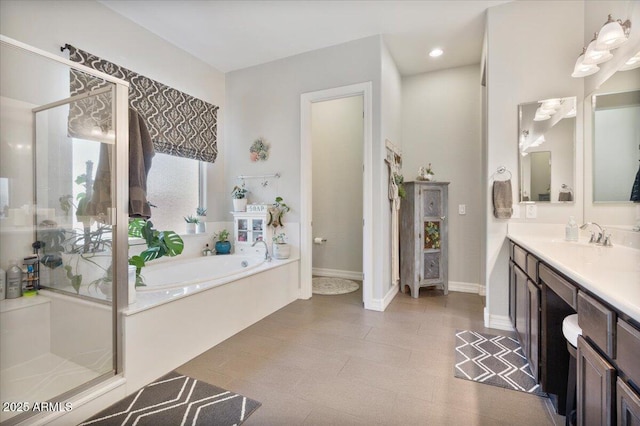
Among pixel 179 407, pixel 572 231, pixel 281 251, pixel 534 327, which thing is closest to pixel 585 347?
pixel 534 327

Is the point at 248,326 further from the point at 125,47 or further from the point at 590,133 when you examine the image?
the point at 590,133

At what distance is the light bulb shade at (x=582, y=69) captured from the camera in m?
2.13

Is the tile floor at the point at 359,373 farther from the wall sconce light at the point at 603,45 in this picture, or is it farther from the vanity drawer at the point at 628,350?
the wall sconce light at the point at 603,45

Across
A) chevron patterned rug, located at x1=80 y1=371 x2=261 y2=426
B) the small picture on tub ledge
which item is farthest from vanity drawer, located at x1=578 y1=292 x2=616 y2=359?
the small picture on tub ledge

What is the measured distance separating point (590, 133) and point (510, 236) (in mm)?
1004

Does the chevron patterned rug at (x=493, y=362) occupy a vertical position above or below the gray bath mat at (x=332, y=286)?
below

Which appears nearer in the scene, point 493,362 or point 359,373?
point 359,373

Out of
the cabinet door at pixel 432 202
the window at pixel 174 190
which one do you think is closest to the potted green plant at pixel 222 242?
the window at pixel 174 190

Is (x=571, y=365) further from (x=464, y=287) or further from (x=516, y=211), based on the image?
(x=464, y=287)

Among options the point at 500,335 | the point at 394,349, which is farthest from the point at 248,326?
the point at 500,335

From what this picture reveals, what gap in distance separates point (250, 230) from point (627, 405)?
331 cm

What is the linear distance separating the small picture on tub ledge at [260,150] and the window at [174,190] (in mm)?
687

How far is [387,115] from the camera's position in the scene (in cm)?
333

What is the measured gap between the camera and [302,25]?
9.71 ft
